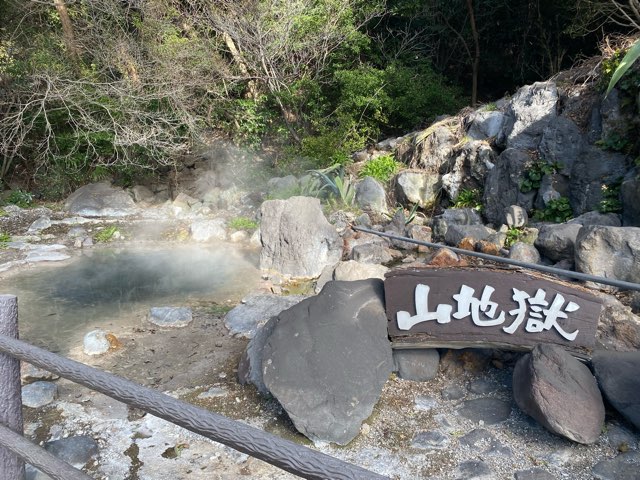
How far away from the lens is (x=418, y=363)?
350cm

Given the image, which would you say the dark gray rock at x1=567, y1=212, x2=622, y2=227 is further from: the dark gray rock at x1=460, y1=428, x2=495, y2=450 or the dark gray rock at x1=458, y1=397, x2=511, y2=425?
the dark gray rock at x1=460, y1=428, x2=495, y2=450

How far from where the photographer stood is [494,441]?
287 centimetres

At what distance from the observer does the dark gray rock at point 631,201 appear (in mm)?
5680

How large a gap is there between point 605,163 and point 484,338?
15.9 feet

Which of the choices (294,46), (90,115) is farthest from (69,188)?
(294,46)

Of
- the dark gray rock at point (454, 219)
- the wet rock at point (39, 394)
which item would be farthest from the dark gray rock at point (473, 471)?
the dark gray rock at point (454, 219)

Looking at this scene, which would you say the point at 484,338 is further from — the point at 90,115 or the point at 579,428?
the point at 90,115

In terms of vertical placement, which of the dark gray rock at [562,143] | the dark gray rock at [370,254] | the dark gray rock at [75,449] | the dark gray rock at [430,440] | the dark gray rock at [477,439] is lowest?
the dark gray rock at [75,449]

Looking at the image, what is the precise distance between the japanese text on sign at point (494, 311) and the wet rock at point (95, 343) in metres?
2.59

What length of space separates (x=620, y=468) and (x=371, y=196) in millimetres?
6363

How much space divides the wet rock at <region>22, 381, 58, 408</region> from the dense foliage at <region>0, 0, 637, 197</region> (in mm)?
6617

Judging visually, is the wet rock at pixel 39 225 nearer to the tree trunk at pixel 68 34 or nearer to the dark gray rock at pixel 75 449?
the tree trunk at pixel 68 34

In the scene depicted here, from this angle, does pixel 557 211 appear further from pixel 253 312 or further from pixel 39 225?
pixel 39 225

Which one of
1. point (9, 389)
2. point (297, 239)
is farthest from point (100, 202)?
point (9, 389)
